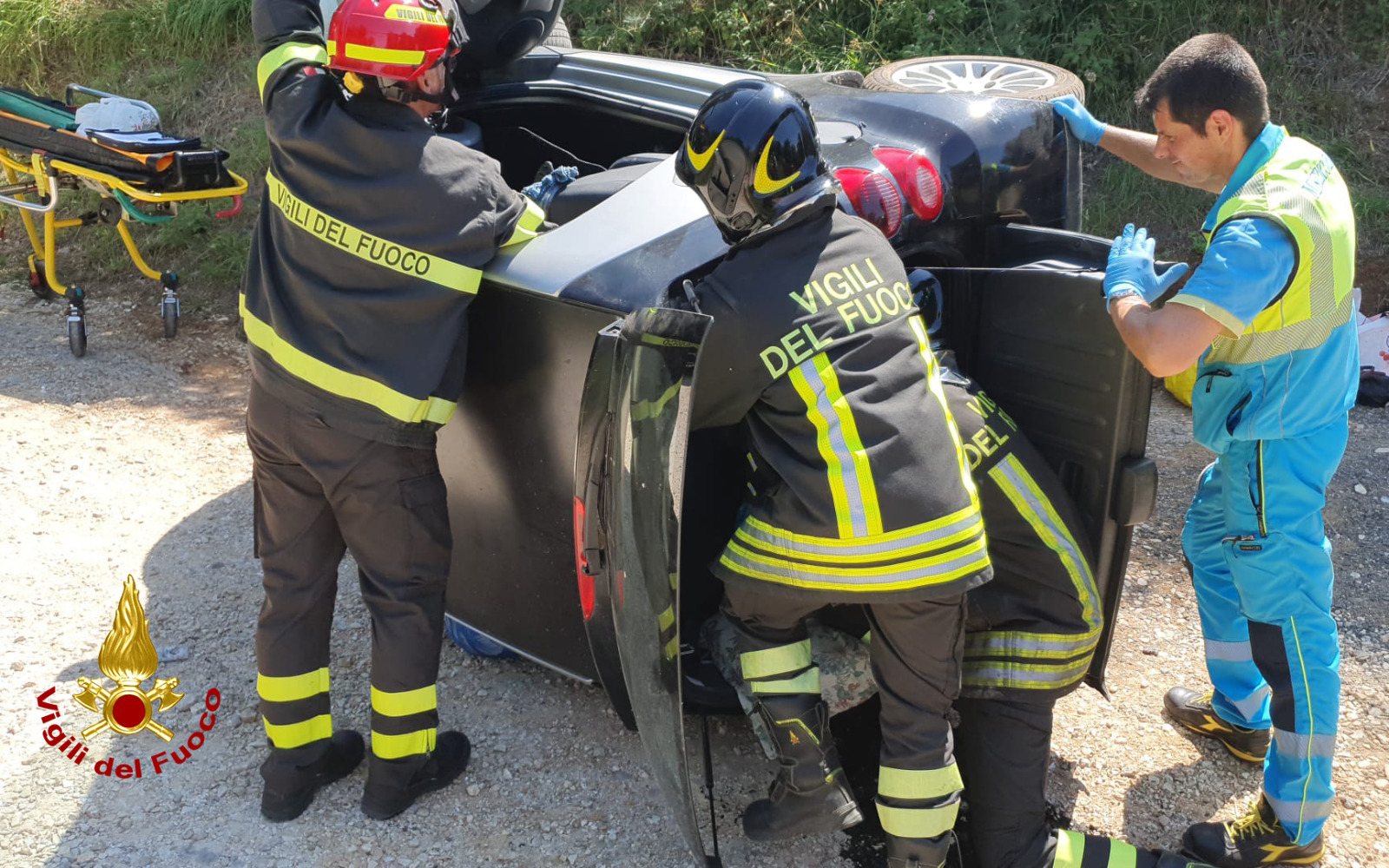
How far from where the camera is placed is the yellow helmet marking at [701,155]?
7.59ft

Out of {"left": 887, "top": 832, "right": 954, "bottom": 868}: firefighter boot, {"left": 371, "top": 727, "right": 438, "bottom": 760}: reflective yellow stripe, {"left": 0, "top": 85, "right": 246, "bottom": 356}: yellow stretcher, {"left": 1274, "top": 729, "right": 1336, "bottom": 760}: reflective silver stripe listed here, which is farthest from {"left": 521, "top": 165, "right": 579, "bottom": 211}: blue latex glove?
{"left": 0, "top": 85, "right": 246, "bottom": 356}: yellow stretcher

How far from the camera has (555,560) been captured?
9.53 feet

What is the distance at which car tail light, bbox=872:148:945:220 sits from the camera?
9.64 ft

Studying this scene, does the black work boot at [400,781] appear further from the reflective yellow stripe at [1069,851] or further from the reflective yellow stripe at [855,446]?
the reflective yellow stripe at [1069,851]

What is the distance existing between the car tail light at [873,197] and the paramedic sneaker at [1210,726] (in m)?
1.45

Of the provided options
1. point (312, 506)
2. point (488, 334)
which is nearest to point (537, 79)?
point (488, 334)

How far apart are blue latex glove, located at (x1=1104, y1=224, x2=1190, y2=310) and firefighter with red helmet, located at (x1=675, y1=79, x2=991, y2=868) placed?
1.37 feet

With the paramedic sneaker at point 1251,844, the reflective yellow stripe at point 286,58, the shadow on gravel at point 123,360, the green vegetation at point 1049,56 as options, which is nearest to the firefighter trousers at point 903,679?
the paramedic sneaker at point 1251,844

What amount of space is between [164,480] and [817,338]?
3.16m

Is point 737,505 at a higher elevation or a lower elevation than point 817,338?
lower

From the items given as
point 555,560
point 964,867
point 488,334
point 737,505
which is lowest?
point 964,867

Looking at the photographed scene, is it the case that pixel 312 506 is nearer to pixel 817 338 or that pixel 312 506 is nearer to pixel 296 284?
pixel 296 284

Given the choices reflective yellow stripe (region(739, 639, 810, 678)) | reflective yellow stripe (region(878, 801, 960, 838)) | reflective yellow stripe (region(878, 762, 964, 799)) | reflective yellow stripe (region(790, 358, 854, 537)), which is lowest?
reflective yellow stripe (region(878, 801, 960, 838))

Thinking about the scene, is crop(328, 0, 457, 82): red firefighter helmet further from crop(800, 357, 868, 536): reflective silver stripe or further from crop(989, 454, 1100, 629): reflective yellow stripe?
crop(989, 454, 1100, 629): reflective yellow stripe
